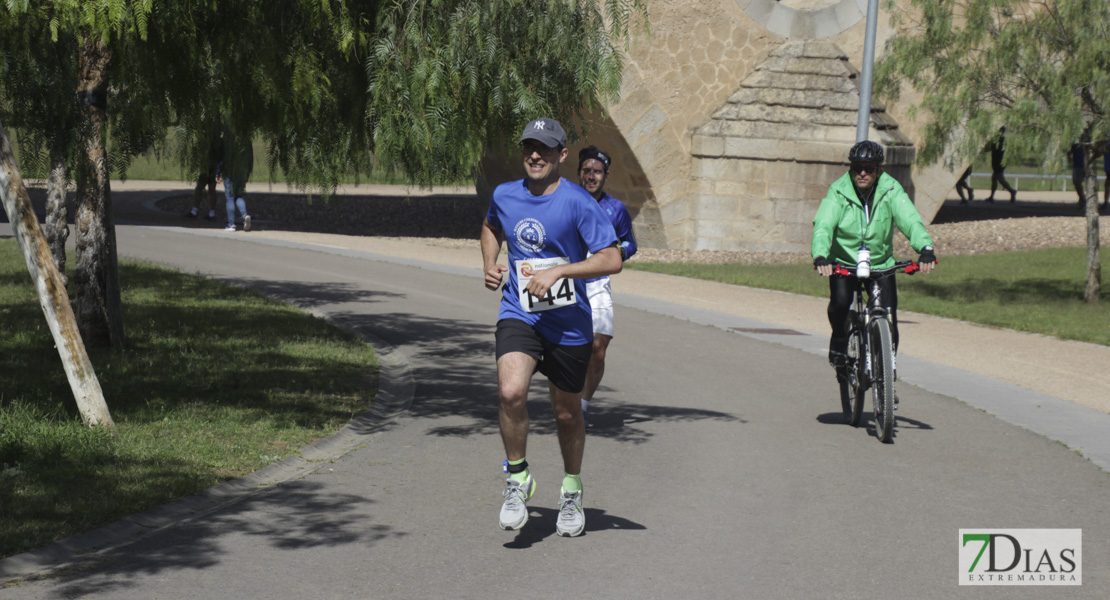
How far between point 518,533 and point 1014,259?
17.7 metres

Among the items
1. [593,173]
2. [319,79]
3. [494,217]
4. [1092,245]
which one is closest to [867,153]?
[593,173]

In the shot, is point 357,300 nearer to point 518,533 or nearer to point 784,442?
point 784,442

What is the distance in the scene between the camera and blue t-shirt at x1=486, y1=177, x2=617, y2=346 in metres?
5.30

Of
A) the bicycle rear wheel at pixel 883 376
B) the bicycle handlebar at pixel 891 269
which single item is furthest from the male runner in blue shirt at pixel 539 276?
the bicycle handlebar at pixel 891 269

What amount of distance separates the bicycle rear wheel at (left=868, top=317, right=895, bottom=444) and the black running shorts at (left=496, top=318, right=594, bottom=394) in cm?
288

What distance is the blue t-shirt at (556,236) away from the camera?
530 cm

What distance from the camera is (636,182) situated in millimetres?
23203

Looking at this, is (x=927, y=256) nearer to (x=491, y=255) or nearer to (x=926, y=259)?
(x=926, y=259)

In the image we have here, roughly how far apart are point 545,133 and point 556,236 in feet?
1.46

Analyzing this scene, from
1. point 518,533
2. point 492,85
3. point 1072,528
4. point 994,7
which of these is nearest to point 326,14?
point 492,85

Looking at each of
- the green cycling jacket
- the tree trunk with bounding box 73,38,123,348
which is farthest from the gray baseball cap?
the tree trunk with bounding box 73,38,123,348

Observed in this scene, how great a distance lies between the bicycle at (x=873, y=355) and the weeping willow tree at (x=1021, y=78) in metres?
7.92

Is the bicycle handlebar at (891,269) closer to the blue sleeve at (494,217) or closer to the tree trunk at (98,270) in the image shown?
the blue sleeve at (494,217)

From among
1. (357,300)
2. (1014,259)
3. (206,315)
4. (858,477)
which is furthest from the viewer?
(1014,259)
